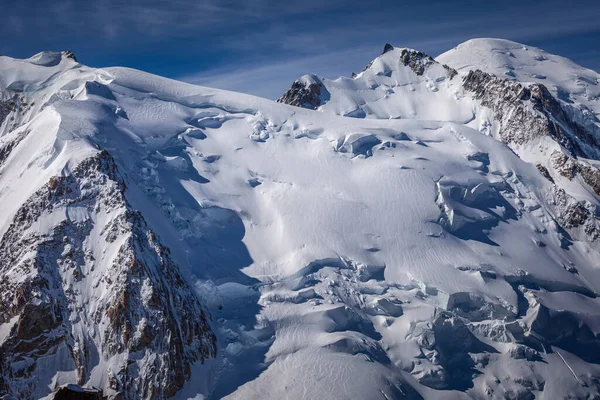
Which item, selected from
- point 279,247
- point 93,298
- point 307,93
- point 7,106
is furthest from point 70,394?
point 307,93

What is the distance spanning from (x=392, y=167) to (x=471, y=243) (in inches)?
580

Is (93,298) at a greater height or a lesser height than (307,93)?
lesser

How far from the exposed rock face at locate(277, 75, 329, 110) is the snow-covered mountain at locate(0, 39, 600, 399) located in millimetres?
16555

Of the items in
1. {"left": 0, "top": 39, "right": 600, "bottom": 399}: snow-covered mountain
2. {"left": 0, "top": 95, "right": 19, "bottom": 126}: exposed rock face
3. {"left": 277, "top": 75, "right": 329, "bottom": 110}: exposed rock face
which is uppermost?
{"left": 0, "top": 95, "right": 19, "bottom": 126}: exposed rock face

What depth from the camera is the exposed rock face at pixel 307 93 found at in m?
101

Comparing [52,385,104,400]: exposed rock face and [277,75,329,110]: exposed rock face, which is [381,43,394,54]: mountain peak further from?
[52,385,104,400]: exposed rock face

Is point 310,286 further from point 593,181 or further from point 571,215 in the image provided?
point 593,181

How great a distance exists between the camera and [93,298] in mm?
47625

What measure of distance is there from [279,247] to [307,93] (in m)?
47.0

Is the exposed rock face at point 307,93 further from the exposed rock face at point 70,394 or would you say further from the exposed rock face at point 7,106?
the exposed rock face at point 70,394

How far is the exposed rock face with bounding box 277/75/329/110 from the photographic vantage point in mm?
101019

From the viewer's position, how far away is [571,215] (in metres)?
77.2

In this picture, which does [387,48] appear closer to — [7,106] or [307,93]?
[307,93]

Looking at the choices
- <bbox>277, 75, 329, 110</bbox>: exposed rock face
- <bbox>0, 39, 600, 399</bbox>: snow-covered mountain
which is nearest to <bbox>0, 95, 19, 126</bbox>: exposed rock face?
<bbox>0, 39, 600, 399</bbox>: snow-covered mountain
